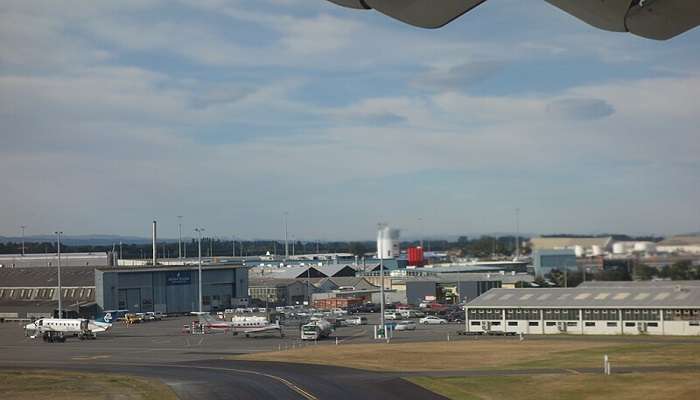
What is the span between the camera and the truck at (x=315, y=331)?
96.6 meters

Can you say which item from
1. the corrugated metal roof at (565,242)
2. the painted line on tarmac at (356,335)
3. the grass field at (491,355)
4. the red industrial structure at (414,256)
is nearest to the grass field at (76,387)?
the grass field at (491,355)

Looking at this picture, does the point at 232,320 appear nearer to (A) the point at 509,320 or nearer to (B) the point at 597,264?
(A) the point at 509,320

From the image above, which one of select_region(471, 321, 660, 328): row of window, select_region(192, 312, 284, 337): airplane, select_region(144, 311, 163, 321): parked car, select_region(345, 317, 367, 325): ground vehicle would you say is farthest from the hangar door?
select_region(471, 321, 660, 328): row of window

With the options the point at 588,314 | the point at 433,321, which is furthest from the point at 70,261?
the point at 588,314

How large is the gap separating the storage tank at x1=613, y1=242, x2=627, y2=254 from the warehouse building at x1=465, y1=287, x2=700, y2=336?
77.6 metres

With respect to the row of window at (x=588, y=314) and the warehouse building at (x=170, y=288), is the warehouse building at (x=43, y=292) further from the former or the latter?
the row of window at (x=588, y=314)

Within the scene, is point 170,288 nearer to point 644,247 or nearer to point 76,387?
point 76,387

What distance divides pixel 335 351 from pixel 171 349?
19.6 m

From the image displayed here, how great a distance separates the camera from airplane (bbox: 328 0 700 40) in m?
6.48

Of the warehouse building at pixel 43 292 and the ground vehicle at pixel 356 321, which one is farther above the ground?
the warehouse building at pixel 43 292

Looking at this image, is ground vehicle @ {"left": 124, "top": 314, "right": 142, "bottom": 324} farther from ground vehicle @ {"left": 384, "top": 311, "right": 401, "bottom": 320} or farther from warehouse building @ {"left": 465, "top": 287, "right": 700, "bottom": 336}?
warehouse building @ {"left": 465, "top": 287, "right": 700, "bottom": 336}

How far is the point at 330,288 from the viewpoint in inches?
7101

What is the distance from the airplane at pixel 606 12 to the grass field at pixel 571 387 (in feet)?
134

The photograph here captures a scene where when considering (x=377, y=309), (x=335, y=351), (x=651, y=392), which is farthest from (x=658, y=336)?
(x=377, y=309)
